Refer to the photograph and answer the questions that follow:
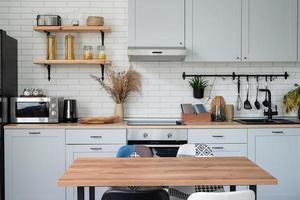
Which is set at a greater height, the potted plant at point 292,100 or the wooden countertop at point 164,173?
the potted plant at point 292,100

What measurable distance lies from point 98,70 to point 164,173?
2627 millimetres

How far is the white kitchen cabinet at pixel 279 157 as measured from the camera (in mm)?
3918

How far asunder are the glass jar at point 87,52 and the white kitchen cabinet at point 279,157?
6.25 ft

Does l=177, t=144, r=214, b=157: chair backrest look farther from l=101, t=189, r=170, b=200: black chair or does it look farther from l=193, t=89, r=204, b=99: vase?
l=193, t=89, r=204, b=99: vase

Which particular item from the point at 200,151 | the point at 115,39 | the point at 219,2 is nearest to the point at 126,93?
the point at 115,39

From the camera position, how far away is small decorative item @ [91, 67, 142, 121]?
4.40m

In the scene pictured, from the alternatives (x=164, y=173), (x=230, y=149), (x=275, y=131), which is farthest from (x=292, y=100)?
(x=164, y=173)

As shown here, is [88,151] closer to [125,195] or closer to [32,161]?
[32,161]

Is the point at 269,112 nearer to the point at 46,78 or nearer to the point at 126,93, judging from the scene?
the point at 126,93

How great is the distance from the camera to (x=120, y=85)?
439 centimetres

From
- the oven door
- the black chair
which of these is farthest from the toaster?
the black chair

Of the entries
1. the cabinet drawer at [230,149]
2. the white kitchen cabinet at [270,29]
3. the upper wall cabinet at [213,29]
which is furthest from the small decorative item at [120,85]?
the white kitchen cabinet at [270,29]

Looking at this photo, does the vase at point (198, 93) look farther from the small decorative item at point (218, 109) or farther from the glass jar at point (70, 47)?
the glass jar at point (70, 47)

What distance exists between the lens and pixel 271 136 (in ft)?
12.9
